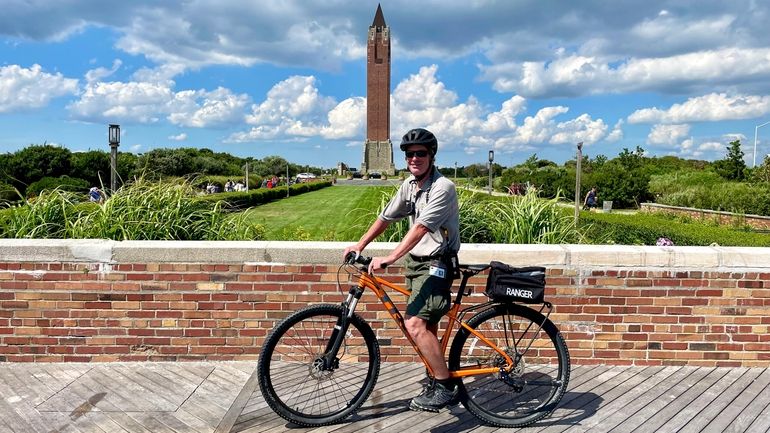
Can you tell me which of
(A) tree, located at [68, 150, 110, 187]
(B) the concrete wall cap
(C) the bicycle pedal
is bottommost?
(C) the bicycle pedal

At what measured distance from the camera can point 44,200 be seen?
6.05m

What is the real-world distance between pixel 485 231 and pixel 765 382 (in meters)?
2.82

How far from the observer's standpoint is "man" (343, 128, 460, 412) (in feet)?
10.7

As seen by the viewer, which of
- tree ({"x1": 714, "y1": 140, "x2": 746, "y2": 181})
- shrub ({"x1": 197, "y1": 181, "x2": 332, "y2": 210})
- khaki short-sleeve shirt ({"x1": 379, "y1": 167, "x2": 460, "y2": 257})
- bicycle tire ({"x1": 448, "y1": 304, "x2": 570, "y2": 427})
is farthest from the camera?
tree ({"x1": 714, "y1": 140, "x2": 746, "y2": 181})

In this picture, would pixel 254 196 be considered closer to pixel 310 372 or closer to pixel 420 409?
pixel 310 372

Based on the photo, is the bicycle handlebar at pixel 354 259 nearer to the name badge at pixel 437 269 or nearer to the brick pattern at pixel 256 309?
the name badge at pixel 437 269

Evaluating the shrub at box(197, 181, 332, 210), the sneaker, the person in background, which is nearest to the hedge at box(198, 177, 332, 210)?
the shrub at box(197, 181, 332, 210)

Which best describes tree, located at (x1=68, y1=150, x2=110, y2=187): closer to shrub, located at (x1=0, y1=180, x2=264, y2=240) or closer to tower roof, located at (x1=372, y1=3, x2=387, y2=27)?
shrub, located at (x1=0, y1=180, x2=264, y2=240)

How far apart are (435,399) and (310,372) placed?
2.65ft

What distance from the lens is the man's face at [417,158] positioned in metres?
A: 3.33

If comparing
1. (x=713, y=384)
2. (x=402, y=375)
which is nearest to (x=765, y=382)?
(x=713, y=384)

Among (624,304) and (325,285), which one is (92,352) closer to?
(325,285)

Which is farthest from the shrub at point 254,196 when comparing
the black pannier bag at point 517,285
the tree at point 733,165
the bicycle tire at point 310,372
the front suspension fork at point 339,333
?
the tree at point 733,165

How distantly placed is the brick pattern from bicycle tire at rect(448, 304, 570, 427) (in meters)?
0.88
